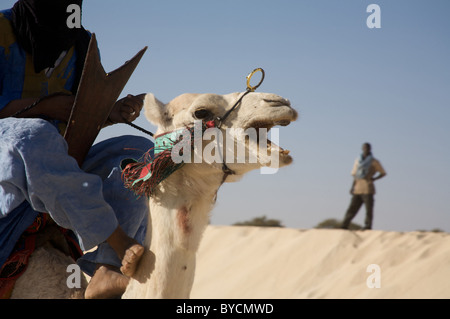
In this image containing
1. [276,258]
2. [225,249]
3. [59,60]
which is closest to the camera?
[59,60]

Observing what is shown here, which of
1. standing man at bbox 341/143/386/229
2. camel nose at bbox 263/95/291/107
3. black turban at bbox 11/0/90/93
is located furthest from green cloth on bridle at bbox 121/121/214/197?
standing man at bbox 341/143/386/229

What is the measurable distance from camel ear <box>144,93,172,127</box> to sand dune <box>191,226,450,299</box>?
10.1m

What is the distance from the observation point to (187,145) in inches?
116

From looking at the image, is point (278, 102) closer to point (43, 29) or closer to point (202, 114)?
point (202, 114)

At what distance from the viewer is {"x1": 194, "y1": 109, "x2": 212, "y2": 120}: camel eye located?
3.00m

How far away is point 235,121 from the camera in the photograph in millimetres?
2928

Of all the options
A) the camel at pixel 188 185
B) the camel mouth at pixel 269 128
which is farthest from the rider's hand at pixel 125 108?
the camel mouth at pixel 269 128

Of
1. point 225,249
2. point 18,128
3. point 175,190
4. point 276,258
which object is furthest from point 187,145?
point 225,249

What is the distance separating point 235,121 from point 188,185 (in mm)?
371

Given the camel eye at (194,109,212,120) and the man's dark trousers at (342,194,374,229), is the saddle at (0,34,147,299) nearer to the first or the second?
the camel eye at (194,109,212,120)

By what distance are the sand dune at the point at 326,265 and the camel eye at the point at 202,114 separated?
1008cm

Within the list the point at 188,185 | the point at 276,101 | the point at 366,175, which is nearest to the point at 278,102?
the point at 276,101
